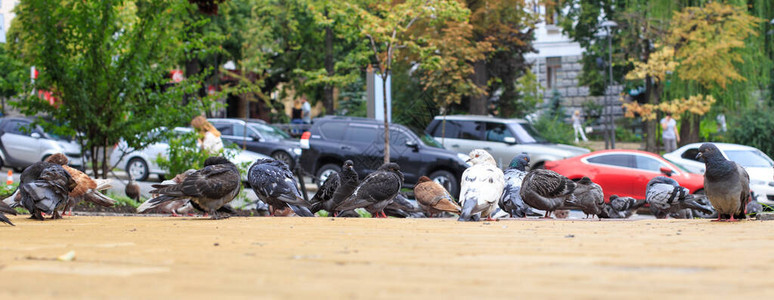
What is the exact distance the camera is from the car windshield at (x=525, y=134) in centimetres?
2388

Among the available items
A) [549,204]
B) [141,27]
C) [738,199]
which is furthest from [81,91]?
[738,199]

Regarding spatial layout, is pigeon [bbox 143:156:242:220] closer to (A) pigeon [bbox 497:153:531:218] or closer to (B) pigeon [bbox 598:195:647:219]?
(A) pigeon [bbox 497:153:531:218]

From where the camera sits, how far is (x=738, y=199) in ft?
28.3

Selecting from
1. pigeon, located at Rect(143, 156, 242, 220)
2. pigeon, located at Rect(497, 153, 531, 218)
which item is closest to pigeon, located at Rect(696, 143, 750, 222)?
pigeon, located at Rect(497, 153, 531, 218)

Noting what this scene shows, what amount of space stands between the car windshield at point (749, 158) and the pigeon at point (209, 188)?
13525 millimetres

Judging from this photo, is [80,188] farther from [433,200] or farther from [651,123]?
[651,123]

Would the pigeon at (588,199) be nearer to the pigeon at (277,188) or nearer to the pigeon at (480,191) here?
the pigeon at (480,191)

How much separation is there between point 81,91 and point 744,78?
68.7ft

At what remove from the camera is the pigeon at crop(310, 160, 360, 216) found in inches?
430

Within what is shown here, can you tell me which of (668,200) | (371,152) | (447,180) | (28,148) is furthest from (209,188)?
(28,148)

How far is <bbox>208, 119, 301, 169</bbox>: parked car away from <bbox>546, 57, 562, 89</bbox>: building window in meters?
24.5

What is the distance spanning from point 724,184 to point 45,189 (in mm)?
6176

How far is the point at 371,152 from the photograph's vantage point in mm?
21844

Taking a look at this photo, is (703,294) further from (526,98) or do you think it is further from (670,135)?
(526,98)
